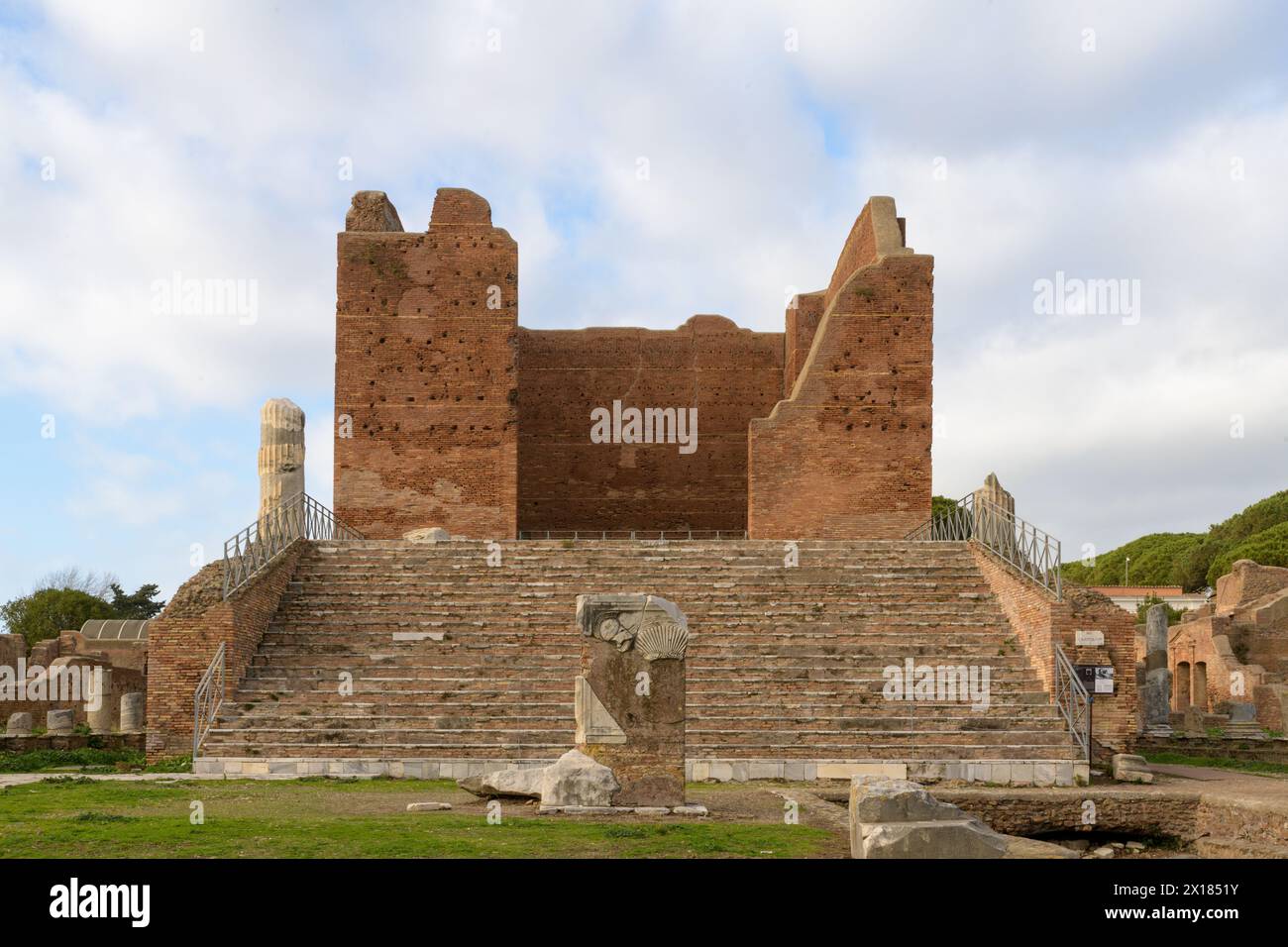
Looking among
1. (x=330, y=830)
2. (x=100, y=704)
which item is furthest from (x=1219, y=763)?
(x=100, y=704)

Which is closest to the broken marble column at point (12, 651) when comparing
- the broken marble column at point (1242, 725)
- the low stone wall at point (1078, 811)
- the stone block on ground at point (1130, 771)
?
the stone block on ground at point (1130, 771)

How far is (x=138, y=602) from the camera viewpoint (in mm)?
54469

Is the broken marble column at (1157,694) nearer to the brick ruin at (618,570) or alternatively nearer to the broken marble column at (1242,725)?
the broken marble column at (1242,725)

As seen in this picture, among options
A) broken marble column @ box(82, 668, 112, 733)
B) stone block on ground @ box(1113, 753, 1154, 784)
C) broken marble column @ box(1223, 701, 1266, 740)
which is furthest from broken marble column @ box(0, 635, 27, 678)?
broken marble column @ box(1223, 701, 1266, 740)

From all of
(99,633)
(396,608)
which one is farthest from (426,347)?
(99,633)

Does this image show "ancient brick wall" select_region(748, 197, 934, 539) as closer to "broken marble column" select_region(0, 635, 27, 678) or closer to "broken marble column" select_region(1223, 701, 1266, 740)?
"broken marble column" select_region(1223, 701, 1266, 740)

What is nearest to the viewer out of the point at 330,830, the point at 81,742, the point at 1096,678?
the point at 330,830

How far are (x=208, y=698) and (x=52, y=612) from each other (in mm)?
32466

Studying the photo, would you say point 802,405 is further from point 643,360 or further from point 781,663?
point 781,663

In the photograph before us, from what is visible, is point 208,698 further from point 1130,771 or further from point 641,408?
point 641,408

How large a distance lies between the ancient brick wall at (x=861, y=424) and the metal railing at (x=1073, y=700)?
864cm

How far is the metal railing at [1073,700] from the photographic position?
50.0ft

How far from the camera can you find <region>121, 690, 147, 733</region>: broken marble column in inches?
710

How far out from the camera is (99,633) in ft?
113
